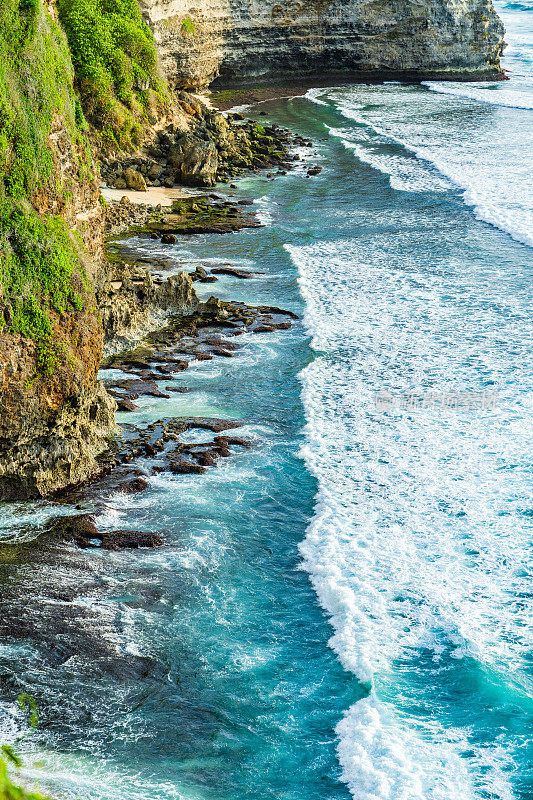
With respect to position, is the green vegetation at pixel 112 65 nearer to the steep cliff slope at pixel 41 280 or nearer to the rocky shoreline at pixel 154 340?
the rocky shoreline at pixel 154 340

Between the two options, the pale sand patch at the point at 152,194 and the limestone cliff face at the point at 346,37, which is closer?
the pale sand patch at the point at 152,194

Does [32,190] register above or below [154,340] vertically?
above

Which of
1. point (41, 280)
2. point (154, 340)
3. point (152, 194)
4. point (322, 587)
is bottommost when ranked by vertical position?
point (322, 587)

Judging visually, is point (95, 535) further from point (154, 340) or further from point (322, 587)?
point (154, 340)

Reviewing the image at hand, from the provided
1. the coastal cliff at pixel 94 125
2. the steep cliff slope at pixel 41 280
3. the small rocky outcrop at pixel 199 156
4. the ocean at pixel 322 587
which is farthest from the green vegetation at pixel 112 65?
the steep cliff slope at pixel 41 280

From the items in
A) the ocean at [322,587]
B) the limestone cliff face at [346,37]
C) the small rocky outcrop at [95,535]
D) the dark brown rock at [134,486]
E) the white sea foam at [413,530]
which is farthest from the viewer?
the limestone cliff face at [346,37]

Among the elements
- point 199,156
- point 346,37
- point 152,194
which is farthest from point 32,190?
point 346,37
